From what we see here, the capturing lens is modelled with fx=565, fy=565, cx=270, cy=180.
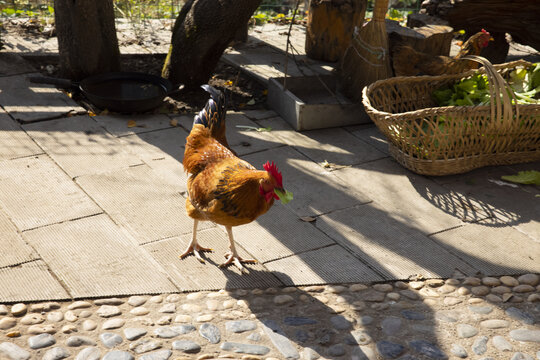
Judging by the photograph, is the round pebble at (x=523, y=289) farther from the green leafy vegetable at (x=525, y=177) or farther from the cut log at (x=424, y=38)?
the cut log at (x=424, y=38)

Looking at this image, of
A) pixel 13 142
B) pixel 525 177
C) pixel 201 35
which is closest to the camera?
pixel 525 177

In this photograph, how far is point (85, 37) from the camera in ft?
22.9

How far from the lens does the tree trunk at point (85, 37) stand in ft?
22.5

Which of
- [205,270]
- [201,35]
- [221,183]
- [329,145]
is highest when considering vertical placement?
[201,35]

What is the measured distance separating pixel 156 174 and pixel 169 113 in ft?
5.27

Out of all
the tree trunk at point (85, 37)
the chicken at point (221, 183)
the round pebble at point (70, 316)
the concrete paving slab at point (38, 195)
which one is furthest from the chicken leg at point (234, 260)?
the tree trunk at point (85, 37)

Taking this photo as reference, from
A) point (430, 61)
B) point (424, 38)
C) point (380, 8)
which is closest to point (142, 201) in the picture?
point (380, 8)

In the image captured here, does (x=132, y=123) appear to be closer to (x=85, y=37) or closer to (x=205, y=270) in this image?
(x=85, y=37)

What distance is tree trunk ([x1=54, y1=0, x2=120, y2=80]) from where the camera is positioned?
22.5ft

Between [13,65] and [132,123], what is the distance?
93.1 inches

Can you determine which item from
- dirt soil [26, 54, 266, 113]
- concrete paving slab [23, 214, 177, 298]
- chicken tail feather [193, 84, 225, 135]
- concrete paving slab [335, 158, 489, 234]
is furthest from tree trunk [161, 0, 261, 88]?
concrete paving slab [23, 214, 177, 298]

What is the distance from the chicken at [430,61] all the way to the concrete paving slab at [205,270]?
3.37m

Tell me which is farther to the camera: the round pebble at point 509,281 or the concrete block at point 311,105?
the concrete block at point 311,105

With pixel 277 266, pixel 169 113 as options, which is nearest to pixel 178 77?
pixel 169 113
